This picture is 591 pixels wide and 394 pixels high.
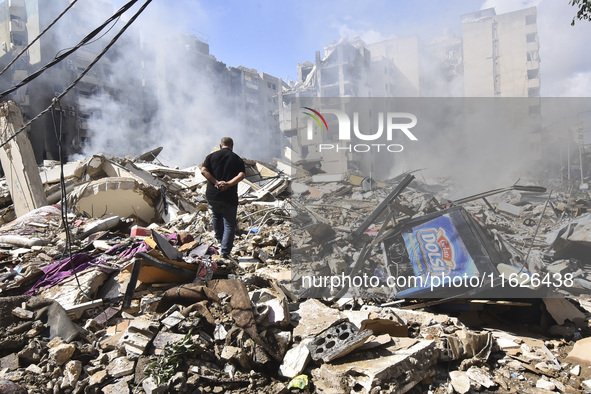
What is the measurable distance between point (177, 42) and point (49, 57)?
1300 centimetres

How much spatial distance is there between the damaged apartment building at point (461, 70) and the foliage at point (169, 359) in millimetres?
2781

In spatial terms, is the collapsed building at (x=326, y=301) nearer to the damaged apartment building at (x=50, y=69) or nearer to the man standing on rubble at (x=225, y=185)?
the man standing on rubble at (x=225, y=185)

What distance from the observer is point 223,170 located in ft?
17.5

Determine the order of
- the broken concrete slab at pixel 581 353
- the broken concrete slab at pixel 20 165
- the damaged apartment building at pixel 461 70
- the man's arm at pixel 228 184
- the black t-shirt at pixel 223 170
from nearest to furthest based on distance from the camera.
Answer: the broken concrete slab at pixel 581 353 < the damaged apartment building at pixel 461 70 < the man's arm at pixel 228 184 < the black t-shirt at pixel 223 170 < the broken concrete slab at pixel 20 165

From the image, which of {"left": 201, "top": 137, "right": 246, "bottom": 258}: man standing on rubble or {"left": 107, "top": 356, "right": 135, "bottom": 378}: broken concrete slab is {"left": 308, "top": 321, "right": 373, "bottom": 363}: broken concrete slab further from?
{"left": 201, "top": 137, "right": 246, "bottom": 258}: man standing on rubble

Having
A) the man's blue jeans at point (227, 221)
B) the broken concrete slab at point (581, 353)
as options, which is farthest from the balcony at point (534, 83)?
the man's blue jeans at point (227, 221)

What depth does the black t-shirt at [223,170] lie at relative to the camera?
5312mm

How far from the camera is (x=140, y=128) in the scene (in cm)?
3866

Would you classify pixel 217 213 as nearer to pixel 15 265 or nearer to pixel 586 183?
pixel 15 265

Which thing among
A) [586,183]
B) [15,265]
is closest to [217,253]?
[15,265]

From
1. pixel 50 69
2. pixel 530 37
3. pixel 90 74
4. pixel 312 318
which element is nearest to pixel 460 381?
pixel 312 318

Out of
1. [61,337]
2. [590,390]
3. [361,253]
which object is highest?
[361,253]

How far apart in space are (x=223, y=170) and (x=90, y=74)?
3597 cm

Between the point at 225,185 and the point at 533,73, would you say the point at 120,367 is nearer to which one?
the point at 225,185
